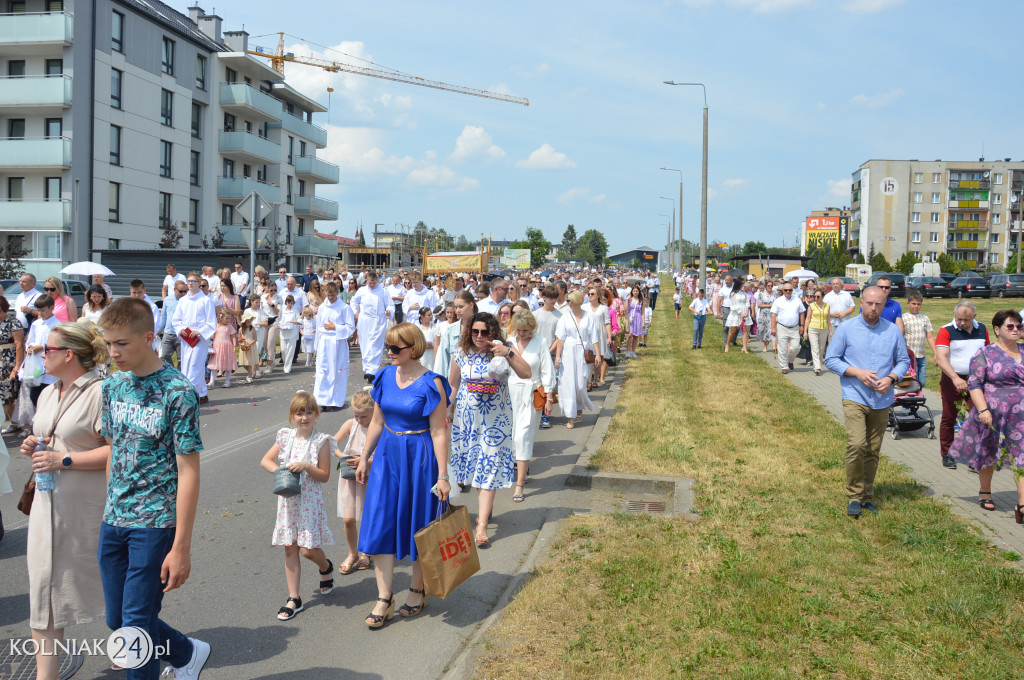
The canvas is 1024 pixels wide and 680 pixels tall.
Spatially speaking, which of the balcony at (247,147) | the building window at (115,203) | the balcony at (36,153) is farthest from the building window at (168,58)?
the balcony at (36,153)

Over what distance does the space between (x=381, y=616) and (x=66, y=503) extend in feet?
6.31

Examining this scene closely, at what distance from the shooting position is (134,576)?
→ 3520 millimetres

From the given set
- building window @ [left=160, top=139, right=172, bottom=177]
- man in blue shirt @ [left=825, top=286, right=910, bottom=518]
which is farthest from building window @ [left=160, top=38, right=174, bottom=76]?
man in blue shirt @ [left=825, top=286, right=910, bottom=518]

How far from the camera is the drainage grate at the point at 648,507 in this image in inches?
301

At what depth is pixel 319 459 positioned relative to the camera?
5242mm

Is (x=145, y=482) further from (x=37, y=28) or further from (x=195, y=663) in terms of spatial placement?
(x=37, y=28)

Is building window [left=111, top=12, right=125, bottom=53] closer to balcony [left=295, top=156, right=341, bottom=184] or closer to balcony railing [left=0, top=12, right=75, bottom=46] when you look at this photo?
balcony railing [left=0, top=12, right=75, bottom=46]

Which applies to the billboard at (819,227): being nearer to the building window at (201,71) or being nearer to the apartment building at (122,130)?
the apartment building at (122,130)

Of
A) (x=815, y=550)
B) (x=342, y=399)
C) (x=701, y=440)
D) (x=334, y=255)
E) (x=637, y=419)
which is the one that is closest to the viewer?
(x=815, y=550)

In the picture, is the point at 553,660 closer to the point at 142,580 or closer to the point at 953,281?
the point at 142,580

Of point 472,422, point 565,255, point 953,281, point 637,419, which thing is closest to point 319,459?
point 472,422

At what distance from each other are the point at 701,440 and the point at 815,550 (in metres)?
4.21

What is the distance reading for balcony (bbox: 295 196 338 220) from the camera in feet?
178

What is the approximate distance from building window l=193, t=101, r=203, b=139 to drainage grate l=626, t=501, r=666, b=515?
42312mm
